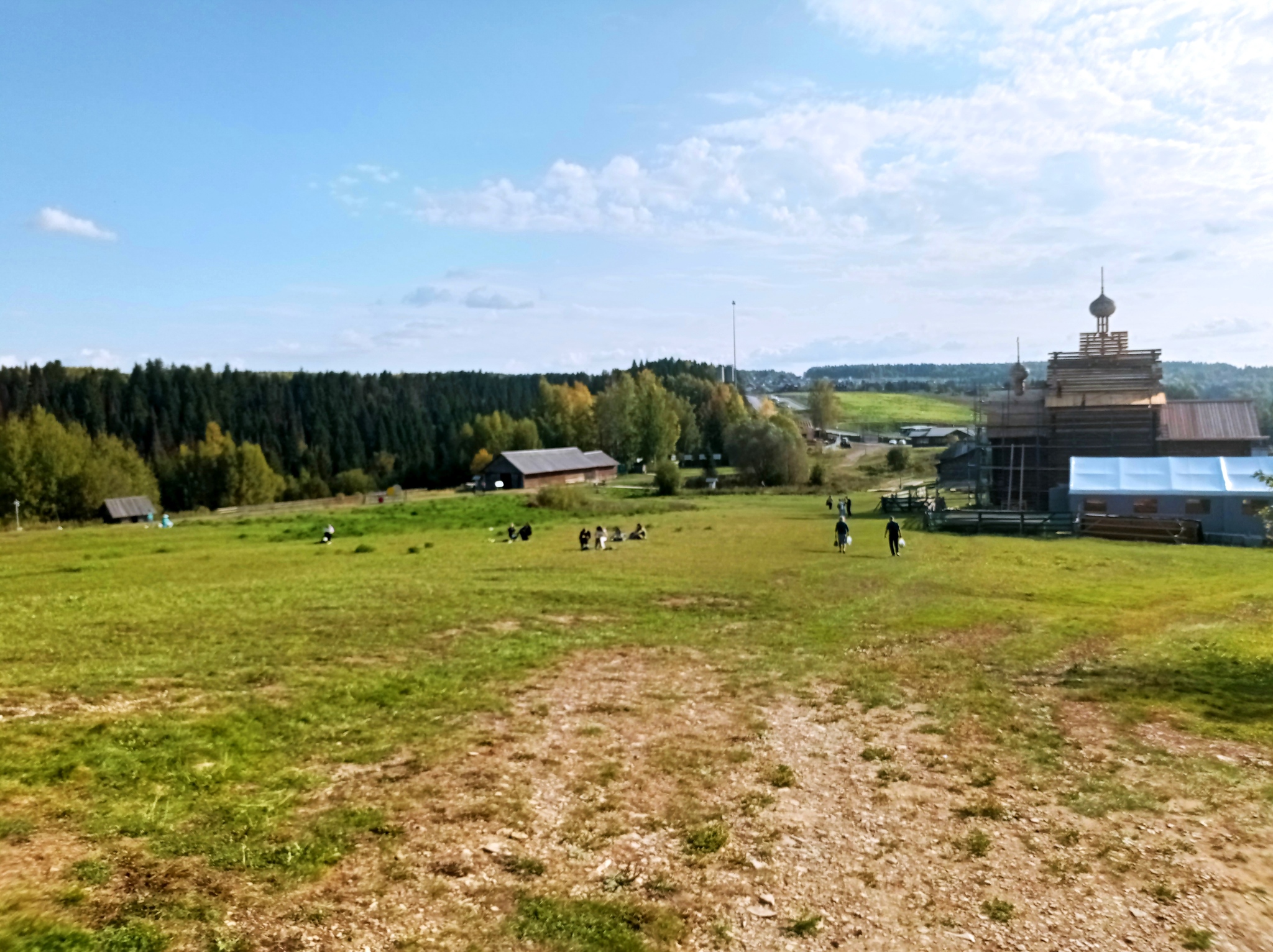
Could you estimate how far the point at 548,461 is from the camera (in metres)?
95.6

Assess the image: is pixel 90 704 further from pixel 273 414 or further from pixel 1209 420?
pixel 273 414

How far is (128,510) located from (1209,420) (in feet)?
262

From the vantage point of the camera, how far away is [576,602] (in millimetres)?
23484

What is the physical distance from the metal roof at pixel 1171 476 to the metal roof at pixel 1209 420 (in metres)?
8.83

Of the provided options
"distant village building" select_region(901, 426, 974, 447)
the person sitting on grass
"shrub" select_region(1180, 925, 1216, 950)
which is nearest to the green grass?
"shrub" select_region(1180, 925, 1216, 950)

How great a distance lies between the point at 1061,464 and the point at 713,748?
48522 millimetres

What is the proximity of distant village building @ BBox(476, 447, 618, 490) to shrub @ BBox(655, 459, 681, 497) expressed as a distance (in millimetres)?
15800

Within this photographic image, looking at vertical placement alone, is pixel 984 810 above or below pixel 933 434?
below

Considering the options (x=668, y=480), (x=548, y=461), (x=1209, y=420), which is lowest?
(x=668, y=480)

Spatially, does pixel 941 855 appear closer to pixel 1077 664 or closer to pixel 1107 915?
pixel 1107 915

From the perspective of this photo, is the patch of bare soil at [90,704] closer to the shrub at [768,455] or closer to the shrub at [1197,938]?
the shrub at [1197,938]

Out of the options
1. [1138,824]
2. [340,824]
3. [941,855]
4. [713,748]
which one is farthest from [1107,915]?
[340,824]

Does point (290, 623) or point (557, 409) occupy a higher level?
point (557, 409)

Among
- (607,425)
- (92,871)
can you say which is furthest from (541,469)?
(92,871)
